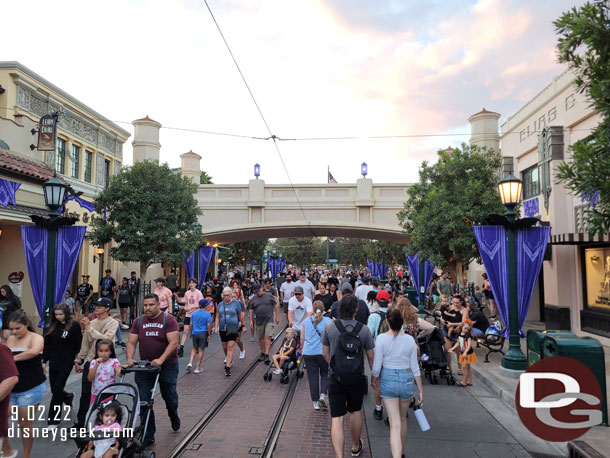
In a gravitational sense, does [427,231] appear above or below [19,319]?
above

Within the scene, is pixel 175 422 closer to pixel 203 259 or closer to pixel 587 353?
pixel 587 353

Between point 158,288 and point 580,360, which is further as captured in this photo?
point 158,288

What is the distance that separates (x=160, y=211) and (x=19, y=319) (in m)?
11.0

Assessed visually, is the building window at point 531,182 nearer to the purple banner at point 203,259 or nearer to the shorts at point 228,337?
the shorts at point 228,337

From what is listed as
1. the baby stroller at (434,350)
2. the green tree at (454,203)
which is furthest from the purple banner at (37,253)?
the green tree at (454,203)

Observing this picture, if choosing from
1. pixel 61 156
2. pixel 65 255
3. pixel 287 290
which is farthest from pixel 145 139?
pixel 287 290

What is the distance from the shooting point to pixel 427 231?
14.4m

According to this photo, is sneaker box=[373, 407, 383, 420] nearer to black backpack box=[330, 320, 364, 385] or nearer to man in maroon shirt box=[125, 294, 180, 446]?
black backpack box=[330, 320, 364, 385]

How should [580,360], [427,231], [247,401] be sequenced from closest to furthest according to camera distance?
1. [580,360]
2. [247,401]
3. [427,231]

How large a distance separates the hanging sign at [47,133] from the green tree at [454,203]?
1285 cm

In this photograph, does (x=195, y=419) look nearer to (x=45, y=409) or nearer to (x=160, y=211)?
(x=45, y=409)

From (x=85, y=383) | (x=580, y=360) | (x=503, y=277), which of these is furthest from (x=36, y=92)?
(x=580, y=360)

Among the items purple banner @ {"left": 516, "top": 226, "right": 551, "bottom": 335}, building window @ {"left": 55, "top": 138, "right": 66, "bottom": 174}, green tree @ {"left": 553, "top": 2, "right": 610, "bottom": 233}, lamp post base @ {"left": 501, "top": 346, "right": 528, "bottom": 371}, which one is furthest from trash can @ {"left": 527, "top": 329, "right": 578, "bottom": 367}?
building window @ {"left": 55, "top": 138, "right": 66, "bottom": 174}

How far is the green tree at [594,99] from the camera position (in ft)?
13.9
